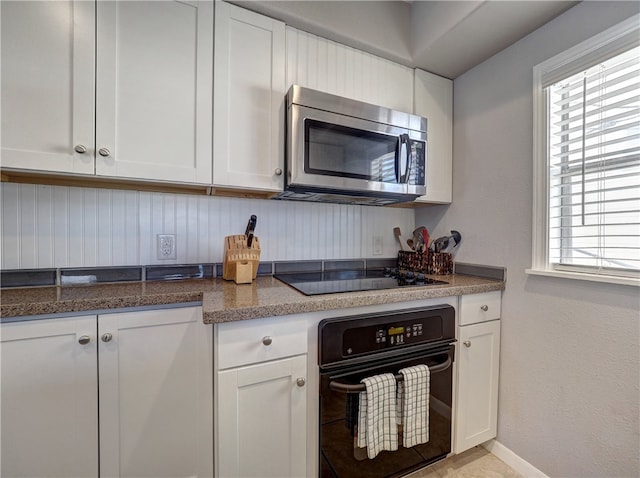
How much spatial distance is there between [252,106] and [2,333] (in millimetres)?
1167

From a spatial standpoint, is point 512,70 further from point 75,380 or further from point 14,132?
point 75,380

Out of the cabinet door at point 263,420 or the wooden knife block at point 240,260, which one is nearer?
the cabinet door at point 263,420

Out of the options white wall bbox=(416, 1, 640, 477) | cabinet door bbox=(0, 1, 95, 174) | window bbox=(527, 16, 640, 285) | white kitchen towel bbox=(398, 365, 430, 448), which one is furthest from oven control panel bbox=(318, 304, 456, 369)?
cabinet door bbox=(0, 1, 95, 174)

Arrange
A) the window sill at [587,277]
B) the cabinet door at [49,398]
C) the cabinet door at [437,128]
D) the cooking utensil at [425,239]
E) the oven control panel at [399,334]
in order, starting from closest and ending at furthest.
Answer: the cabinet door at [49,398] → the window sill at [587,277] → the oven control panel at [399,334] → the cabinet door at [437,128] → the cooking utensil at [425,239]

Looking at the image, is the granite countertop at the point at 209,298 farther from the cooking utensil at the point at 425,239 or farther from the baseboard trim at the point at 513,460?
the baseboard trim at the point at 513,460

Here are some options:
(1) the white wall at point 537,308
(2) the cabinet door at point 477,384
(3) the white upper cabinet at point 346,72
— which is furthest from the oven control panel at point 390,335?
(3) the white upper cabinet at point 346,72

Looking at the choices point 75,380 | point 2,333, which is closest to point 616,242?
point 75,380

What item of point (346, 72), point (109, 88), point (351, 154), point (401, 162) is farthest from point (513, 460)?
point (109, 88)

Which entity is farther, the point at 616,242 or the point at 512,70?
the point at 512,70

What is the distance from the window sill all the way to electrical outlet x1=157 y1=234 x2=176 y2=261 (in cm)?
171

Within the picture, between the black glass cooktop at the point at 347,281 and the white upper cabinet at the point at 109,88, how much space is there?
65 centimetres

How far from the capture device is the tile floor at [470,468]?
1320 mm

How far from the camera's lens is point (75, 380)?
0.91 meters

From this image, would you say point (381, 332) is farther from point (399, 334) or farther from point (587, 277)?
point (587, 277)
